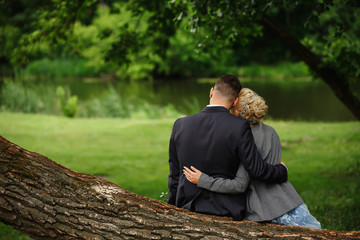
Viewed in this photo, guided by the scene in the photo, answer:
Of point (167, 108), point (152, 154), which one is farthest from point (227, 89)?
point (167, 108)

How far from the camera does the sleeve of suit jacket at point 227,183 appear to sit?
2656 mm

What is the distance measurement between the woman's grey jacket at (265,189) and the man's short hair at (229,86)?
0.99ft

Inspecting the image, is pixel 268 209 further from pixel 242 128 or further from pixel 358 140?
pixel 358 140

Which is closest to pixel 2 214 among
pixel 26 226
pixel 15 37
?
pixel 26 226

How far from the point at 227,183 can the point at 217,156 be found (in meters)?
0.20

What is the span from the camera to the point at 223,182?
2.67m

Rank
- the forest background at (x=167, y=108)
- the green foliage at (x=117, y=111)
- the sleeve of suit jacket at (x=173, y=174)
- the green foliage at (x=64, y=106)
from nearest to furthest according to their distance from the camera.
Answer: the sleeve of suit jacket at (x=173, y=174)
the forest background at (x=167, y=108)
the green foliage at (x=64, y=106)
the green foliage at (x=117, y=111)

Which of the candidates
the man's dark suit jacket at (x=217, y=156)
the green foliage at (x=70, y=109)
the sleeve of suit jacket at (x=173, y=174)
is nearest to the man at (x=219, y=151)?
the man's dark suit jacket at (x=217, y=156)

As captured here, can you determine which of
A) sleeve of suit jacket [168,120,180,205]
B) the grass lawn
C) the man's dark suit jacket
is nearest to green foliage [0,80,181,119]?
the grass lawn

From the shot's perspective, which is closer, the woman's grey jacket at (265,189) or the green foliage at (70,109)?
the woman's grey jacket at (265,189)

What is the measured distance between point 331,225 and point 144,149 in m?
6.08

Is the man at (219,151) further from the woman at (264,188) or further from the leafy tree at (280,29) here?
the leafy tree at (280,29)

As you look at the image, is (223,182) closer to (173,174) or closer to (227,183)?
(227,183)

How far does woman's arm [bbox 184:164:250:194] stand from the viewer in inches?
105
